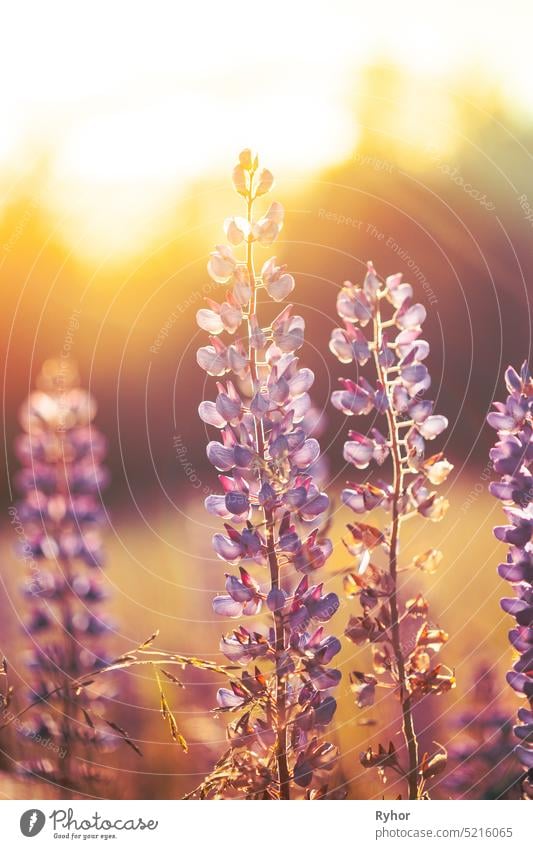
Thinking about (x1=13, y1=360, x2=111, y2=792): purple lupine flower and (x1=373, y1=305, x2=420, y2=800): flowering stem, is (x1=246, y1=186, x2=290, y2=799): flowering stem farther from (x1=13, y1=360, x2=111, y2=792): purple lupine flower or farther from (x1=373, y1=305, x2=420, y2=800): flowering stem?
(x1=13, y1=360, x2=111, y2=792): purple lupine flower

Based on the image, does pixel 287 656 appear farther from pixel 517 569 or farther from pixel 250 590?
pixel 517 569

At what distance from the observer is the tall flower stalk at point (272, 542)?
95 cm

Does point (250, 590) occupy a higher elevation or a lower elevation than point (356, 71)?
lower

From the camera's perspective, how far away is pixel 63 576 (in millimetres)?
1354

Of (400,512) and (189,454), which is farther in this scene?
(189,454)

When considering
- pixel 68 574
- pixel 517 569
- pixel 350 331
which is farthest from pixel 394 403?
pixel 68 574

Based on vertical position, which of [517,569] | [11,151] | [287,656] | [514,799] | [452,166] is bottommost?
[514,799]

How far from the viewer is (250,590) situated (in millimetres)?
962

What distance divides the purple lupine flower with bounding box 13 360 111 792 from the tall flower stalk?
1.42 ft

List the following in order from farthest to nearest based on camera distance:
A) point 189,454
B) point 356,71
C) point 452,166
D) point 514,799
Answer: point 189,454 → point 452,166 → point 356,71 → point 514,799

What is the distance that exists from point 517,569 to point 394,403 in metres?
0.26

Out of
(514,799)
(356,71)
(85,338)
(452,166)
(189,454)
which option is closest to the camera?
(514,799)
